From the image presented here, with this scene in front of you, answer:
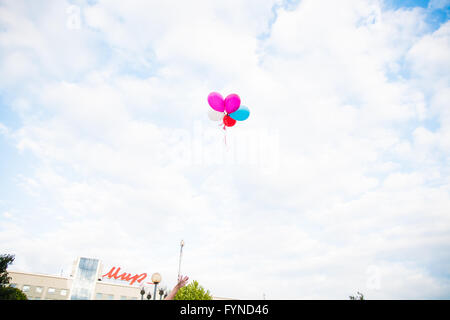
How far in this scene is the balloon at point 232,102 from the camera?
325 inches

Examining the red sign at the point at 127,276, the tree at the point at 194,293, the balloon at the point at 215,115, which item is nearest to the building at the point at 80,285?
the red sign at the point at 127,276

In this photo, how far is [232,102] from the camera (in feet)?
27.3

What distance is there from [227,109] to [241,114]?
0.51m

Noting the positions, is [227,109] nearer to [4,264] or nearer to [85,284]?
[4,264]

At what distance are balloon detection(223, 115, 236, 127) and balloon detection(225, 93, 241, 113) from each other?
0.51m

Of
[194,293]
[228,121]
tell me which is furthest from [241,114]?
[194,293]

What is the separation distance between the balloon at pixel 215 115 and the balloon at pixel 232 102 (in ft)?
1.58

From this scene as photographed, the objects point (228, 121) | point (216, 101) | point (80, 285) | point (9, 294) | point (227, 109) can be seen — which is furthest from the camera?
point (80, 285)

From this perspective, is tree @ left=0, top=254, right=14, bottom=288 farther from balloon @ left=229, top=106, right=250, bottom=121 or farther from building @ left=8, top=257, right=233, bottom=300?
balloon @ left=229, top=106, right=250, bottom=121

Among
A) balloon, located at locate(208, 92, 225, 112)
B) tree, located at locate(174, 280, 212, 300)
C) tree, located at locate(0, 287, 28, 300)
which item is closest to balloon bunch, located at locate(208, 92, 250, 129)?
balloon, located at locate(208, 92, 225, 112)
